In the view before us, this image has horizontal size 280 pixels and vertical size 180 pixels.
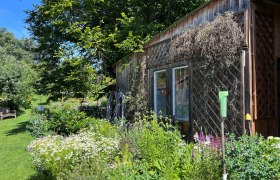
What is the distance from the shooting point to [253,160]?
10.4 feet

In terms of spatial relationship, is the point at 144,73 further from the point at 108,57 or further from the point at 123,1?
the point at 123,1

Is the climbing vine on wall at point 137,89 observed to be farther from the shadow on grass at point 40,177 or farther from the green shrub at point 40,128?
the shadow on grass at point 40,177

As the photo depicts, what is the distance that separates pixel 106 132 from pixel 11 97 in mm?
16425

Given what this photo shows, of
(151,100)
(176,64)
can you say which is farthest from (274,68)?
(151,100)

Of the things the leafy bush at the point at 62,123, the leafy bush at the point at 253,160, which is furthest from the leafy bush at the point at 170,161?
the leafy bush at the point at 62,123

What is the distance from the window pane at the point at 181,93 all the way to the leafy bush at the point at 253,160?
3891 millimetres

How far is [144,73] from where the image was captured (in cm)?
946

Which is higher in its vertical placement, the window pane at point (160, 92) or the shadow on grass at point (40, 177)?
the window pane at point (160, 92)

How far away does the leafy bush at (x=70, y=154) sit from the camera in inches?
183

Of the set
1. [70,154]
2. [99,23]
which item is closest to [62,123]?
[70,154]

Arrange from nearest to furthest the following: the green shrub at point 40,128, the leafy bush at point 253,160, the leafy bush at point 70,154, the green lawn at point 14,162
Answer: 1. the leafy bush at point 253,160
2. the leafy bush at point 70,154
3. the green lawn at point 14,162
4. the green shrub at point 40,128

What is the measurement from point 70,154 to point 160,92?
444 cm

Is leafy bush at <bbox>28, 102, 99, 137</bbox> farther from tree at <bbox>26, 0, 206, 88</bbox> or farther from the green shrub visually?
tree at <bbox>26, 0, 206, 88</bbox>

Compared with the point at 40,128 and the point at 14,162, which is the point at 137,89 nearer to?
the point at 40,128
